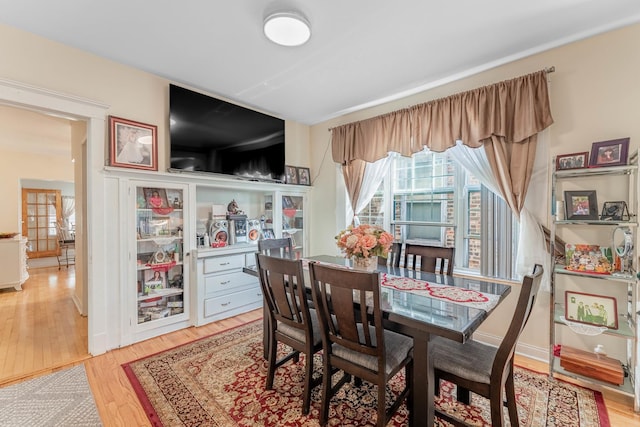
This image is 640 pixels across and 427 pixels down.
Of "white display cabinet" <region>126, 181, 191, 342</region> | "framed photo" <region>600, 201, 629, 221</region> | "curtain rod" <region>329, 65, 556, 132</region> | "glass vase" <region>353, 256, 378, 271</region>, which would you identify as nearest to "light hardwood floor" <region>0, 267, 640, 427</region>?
"white display cabinet" <region>126, 181, 191, 342</region>

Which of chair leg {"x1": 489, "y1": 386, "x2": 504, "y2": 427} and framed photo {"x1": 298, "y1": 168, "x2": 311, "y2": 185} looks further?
framed photo {"x1": 298, "y1": 168, "x2": 311, "y2": 185}

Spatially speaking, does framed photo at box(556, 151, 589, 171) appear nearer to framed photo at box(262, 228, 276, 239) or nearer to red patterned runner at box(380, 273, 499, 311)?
red patterned runner at box(380, 273, 499, 311)

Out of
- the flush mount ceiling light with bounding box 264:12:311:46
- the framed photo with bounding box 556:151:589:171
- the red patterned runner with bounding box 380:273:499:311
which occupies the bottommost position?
the red patterned runner with bounding box 380:273:499:311

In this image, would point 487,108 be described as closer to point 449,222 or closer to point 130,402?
point 449,222

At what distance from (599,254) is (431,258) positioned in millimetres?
1177

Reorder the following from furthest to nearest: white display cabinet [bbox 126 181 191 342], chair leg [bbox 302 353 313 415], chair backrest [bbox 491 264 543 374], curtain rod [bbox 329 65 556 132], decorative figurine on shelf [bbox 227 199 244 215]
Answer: decorative figurine on shelf [bbox 227 199 244 215], white display cabinet [bbox 126 181 191 342], curtain rod [bbox 329 65 556 132], chair leg [bbox 302 353 313 415], chair backrest [bbox 491 264 543 374]

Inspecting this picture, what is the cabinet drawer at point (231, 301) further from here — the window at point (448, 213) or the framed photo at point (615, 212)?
the framed photo at point (615, 212)

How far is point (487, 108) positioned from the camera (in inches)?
104

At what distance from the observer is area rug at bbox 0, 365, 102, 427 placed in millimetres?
1751

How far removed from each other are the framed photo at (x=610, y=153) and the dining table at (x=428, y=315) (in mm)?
1196

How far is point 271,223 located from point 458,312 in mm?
2958

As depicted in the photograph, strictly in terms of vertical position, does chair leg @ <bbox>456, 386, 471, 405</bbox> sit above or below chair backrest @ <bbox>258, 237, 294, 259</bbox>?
below

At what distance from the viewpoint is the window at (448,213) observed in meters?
2.71

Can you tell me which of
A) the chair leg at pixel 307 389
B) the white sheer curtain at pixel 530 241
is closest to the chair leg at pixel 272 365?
the chair leg at pixel 307 389
